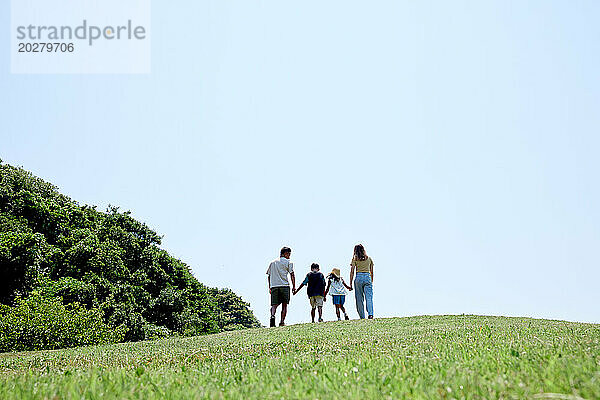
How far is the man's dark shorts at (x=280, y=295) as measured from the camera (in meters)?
18.9

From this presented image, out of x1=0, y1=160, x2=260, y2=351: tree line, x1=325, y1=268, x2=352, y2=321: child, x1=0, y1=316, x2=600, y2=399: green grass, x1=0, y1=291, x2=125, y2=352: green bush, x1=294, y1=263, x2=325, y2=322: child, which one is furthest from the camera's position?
x1=0, y1=160, x2=260, y2=351: tree line

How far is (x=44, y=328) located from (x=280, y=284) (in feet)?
27.6

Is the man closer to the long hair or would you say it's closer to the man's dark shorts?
the man's dark shorts

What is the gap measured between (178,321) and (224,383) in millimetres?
33638

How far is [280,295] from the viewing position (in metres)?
18.9

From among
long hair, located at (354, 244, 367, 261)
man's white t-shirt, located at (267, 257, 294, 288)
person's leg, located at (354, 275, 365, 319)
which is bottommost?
person's leg, located at (354, 275, 365, 319)

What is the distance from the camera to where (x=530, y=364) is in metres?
5.52

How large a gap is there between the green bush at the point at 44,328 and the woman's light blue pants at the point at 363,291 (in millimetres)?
10060

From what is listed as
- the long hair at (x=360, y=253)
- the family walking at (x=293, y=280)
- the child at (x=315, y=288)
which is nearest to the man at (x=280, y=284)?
the family walking at (x=293, y=280)

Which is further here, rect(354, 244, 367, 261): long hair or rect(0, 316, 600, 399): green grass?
rect(354, 244, 367, 261): long hair

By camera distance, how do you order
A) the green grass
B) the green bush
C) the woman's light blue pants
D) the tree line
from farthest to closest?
the tree line
the green bush
the woman's light blue pants
the green grass

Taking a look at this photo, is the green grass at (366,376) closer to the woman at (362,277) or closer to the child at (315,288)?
the woman at (362,277)

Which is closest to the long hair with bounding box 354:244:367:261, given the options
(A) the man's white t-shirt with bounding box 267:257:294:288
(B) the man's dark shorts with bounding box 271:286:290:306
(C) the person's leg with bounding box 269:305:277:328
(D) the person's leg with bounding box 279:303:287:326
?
(A) the man's white t-shirt with bounding box 267:257:294:288

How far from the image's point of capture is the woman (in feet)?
61.9
